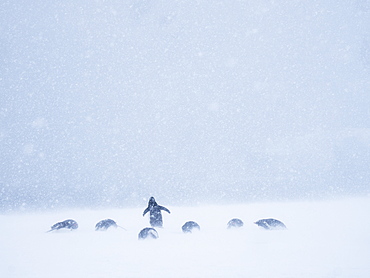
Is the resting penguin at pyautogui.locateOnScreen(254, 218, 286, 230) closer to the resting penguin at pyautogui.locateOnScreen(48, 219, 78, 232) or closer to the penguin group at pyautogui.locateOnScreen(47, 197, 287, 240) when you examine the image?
the penguin group at pyautogui.locateOnScreen(47, 197, 287, 240)

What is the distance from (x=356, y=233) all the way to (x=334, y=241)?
3.73 ft

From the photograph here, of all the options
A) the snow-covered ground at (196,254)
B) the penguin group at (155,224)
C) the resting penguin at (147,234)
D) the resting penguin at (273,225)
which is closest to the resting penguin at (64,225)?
the penguin group at (155,224)

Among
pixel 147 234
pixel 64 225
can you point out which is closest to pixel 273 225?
pixel 147 234

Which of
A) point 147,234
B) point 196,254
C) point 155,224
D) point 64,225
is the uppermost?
point 155,224

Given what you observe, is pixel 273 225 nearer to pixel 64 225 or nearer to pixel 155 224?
pixel 155 224

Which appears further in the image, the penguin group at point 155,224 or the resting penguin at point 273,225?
the resting penguin at point 273,225

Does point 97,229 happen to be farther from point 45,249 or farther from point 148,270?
point 148,270

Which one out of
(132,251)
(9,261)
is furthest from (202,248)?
(9,261)

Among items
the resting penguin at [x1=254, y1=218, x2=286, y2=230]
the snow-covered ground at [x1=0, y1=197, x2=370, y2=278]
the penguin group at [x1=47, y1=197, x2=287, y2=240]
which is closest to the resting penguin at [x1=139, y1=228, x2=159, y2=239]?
the penguin group at [x1=47, y1=197, x2=287, y2=240]

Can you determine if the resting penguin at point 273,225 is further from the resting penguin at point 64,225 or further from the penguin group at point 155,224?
the resting penguin at point 64,225

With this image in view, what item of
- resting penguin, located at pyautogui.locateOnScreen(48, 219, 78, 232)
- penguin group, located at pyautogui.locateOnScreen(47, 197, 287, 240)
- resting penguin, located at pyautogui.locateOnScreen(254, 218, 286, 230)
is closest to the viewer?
penguin group, located at pyautogui.locateOnScreen(47, 197, 287, 240)

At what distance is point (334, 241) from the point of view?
19.2 ft

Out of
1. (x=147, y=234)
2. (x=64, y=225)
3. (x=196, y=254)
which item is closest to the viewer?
(x=196, y=254)

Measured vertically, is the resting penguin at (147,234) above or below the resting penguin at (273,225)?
below
